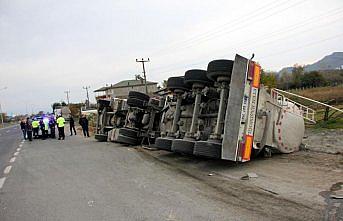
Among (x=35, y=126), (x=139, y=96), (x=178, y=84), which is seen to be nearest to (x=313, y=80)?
(x=35, y=126)

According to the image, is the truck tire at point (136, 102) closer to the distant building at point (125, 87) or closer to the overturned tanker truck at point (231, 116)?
the overturned tanker truck at point (231, 116)

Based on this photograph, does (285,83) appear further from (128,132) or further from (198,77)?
(198,77)

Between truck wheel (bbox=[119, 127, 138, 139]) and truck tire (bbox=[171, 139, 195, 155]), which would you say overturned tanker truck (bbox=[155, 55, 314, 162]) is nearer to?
truck tire (bbox=[171, 139, 195, 155])

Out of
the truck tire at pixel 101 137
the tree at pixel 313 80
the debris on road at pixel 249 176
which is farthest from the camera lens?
the tree at pixel 313 80

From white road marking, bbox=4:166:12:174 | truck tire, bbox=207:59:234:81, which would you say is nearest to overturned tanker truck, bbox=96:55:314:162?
truck tire, bbox=207:59:234:81

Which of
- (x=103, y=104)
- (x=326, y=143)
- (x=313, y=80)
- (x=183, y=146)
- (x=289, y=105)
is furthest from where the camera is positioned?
(x=313, y=80)

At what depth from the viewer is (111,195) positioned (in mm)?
5750

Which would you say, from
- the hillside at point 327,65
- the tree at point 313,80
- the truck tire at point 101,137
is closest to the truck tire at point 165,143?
the truck tire at point 101,137

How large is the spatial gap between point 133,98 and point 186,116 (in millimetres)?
3730

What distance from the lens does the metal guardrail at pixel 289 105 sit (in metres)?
8.23

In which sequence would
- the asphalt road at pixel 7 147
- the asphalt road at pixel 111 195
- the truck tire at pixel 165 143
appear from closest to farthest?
the asphalt road at pixel 111 195 < the truck tire at pixel 165 143 < the asphalt road at pixel 7 147

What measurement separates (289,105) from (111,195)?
519 centimetres

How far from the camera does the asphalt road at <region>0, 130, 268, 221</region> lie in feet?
15.3

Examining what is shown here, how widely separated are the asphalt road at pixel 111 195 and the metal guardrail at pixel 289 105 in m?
2.94
